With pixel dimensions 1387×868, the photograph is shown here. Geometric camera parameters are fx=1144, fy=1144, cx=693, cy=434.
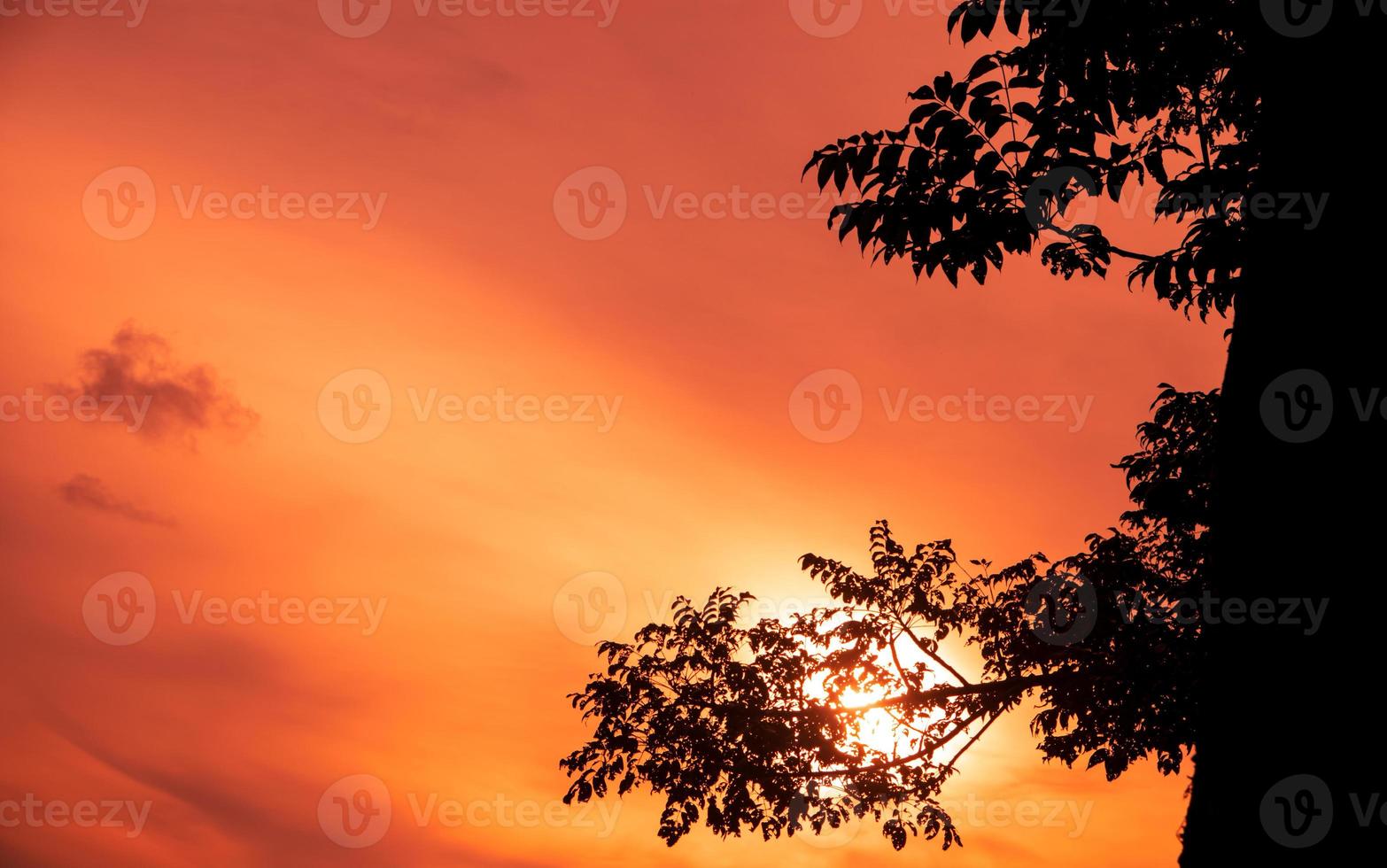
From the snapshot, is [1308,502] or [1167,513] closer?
[1308,502]

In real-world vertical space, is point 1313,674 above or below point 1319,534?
below

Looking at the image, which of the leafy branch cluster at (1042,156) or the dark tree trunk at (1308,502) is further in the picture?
the leafy branch cluster at (1042,156)

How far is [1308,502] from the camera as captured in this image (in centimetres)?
457

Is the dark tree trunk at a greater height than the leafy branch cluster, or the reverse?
the leafy branch cluster

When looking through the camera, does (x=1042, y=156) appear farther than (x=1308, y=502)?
Yes

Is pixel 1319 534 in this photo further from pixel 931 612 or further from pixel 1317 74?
pixel 931 612

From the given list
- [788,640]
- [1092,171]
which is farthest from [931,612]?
[1092,171]

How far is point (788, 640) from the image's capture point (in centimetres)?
1432

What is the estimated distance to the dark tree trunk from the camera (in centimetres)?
425

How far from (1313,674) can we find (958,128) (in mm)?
6153

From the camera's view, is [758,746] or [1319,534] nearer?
[1319,534]

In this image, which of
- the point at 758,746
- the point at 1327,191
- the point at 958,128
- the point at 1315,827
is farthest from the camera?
the point at 758,746

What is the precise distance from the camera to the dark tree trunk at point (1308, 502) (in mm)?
4246

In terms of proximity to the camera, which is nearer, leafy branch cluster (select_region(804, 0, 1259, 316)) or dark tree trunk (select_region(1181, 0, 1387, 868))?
dark tree trunk (select_region(1181, 0, 1387, 868))
